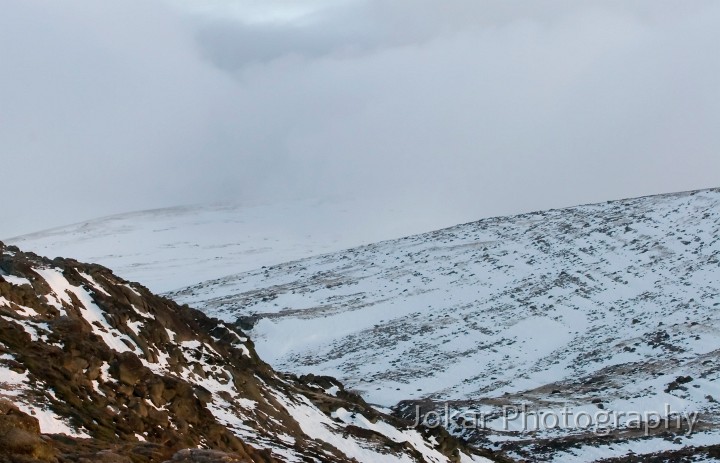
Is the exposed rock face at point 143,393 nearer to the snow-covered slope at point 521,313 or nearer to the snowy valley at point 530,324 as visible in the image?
the snowy valley at point 530,324

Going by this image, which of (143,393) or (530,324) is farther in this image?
(530,324)

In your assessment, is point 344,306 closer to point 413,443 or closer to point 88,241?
point 413,443

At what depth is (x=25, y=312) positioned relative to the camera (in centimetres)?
2311

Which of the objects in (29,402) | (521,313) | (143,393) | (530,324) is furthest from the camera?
(521,313)

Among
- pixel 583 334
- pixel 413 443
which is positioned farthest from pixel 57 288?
pixel 583 334

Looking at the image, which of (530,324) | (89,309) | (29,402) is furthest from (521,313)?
(29,402)

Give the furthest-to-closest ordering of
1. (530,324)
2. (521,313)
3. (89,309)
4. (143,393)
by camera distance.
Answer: (521,313) < (530,324) < (89,309) < (143,393)

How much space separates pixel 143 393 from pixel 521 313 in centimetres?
6668

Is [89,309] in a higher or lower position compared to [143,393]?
higher

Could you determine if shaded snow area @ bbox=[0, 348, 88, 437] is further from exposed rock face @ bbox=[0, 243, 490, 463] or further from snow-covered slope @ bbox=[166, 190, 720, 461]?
snow-covered slope @ bbox=[166, 190, 720, 461]

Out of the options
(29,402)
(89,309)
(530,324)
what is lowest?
(530,324)

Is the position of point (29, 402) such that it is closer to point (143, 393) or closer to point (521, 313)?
point (143, 393)

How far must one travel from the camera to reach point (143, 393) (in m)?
21.2

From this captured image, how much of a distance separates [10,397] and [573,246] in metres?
90.4
